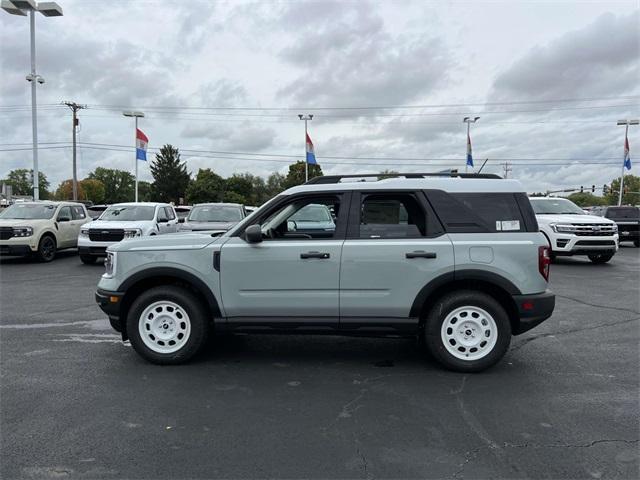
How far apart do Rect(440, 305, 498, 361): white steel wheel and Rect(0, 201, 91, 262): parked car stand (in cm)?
1258

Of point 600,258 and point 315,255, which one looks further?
point 600,258

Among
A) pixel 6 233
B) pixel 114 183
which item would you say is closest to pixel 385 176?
pixel 6 233

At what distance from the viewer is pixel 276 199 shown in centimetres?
475

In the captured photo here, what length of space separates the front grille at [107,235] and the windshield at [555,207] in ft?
39.5

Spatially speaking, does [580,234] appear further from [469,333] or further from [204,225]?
[204,225]

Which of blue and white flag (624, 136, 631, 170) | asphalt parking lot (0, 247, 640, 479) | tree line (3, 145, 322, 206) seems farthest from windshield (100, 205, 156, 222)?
tree line (3, 145, 322, 206)

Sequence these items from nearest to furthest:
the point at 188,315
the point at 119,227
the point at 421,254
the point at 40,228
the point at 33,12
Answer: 1. the point at 421,254
2. the point at 188,315
3. the point at 119,227
4. the point at 40,228
5. the point at 33,12

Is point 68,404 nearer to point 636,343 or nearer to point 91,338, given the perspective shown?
point 91,338

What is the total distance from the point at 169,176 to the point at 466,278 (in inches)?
3476

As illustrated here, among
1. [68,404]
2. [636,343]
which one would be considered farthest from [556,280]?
[68,404]

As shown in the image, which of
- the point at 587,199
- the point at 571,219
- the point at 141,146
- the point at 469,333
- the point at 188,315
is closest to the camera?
the point at 469,333

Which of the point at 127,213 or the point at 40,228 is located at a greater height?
the point at 127,213

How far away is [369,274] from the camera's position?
451cm

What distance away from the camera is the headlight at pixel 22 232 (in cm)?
1298
